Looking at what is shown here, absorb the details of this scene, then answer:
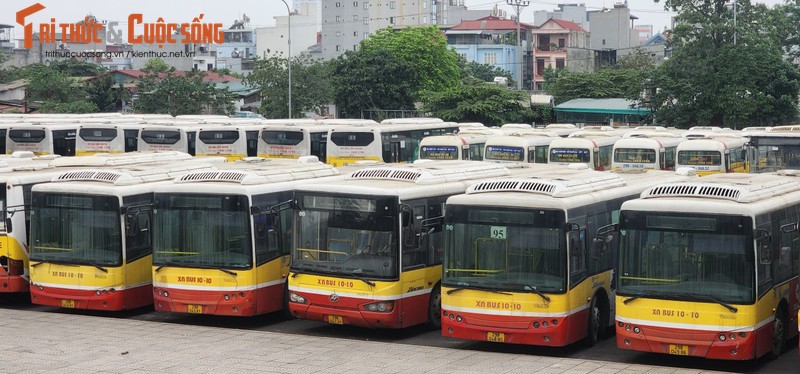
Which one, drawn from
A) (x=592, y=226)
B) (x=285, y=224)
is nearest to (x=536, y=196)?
(x=592, y=226)

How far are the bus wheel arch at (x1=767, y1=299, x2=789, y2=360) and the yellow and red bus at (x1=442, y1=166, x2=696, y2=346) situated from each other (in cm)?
238

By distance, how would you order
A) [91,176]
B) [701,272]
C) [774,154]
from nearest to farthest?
[701,272]
[91,176]
[774,154]

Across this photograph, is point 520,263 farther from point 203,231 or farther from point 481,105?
point 481,105

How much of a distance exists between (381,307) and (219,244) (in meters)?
2.84

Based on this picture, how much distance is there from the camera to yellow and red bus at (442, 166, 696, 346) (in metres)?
14.7

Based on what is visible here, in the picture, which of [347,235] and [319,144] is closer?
[347,235]

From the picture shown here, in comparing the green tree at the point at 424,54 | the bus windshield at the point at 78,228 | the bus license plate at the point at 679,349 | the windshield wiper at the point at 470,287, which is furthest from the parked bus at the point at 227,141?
the green tree at the point at 424,54

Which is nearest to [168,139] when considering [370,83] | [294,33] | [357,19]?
[370,83]

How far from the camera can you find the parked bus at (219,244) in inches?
676

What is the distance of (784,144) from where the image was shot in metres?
28.0

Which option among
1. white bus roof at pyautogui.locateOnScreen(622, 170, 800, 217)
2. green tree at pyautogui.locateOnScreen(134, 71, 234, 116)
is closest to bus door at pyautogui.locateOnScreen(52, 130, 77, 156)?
white bus roof at pyautogui.locateOnScreen(622, 170, 800, 217)

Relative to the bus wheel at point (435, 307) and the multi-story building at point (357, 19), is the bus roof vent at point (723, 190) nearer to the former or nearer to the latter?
the bus wheel at point (435, 307)

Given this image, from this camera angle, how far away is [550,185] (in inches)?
596

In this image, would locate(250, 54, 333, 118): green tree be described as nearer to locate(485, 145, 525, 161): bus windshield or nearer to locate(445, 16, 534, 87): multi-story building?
locate(485, 145, 525, 161): bus windshield
